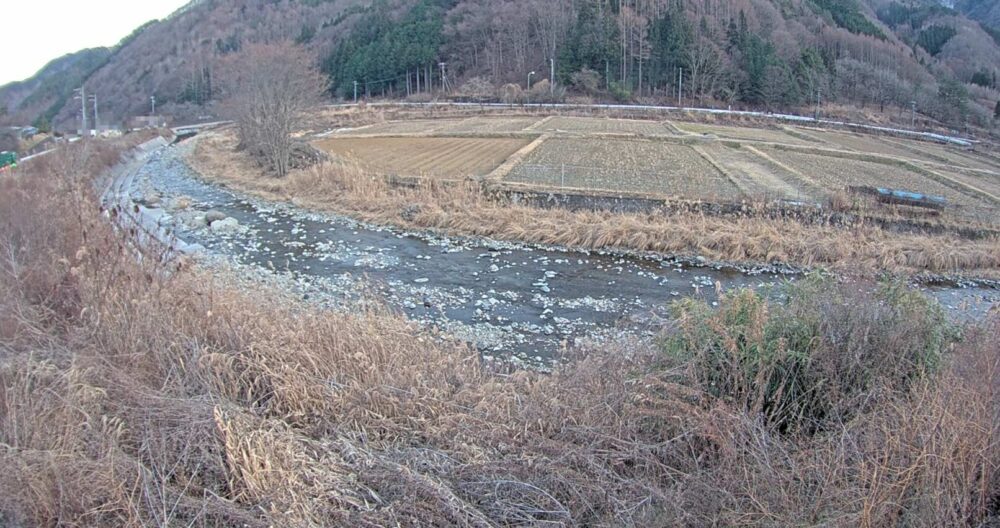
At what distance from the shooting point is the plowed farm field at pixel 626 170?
2183 centimetres

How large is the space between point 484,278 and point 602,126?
33486mm

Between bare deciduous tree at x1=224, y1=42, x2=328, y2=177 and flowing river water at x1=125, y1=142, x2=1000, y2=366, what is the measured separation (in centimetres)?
729

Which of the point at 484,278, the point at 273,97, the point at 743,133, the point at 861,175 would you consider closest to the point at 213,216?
the point at 273,97

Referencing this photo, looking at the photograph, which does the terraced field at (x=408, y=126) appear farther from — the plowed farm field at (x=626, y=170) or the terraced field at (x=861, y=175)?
the terraced field at (x=861, y=175)

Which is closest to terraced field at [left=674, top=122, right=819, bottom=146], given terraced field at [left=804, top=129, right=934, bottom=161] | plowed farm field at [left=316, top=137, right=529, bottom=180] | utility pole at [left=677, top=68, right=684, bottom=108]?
terraced field at [left=804, top=129, right=934, bottom=161]

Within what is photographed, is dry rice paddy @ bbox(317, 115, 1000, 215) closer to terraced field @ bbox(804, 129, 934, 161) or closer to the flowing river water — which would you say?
terraced field @ bbox(804, 129, 934, 161)

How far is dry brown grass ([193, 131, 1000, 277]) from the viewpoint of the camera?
15320 mm

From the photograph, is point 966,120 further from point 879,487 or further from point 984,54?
point 879,487

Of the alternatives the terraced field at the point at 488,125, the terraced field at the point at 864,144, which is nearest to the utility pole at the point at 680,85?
the terraced field at the point at 864,144

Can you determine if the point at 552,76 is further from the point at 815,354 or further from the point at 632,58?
the point at 815,354

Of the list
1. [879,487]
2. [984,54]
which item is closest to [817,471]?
[879,487]

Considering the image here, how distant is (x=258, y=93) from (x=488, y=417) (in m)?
25.3

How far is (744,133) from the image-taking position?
1721 inches

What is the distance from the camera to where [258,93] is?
26.8 m
